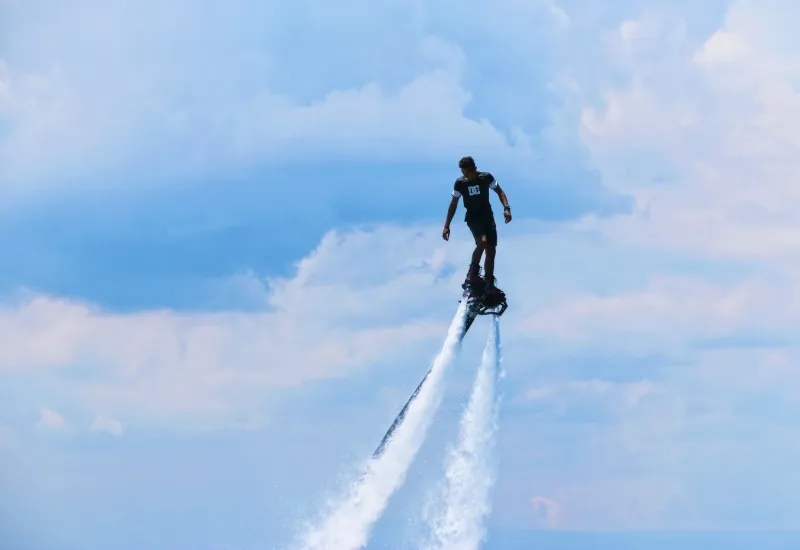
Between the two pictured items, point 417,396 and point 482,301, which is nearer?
point 482,301

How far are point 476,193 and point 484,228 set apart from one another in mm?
1588

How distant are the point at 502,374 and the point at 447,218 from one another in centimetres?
950

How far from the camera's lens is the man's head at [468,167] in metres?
67.8

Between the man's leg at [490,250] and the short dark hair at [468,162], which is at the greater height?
the short dark hair at [468,162]

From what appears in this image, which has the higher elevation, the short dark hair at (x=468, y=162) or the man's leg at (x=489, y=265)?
the short dark hair at (x=468, y=162)

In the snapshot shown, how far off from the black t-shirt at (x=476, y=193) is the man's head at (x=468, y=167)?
22 centimetres

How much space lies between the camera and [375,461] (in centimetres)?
7656

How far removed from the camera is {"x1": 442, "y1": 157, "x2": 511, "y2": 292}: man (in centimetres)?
6794

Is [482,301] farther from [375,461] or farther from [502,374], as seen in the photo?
[375,461]

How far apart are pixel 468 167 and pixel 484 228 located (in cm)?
273

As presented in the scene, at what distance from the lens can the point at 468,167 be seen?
2670 inches

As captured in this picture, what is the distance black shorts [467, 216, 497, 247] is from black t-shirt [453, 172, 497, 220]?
0.16 m

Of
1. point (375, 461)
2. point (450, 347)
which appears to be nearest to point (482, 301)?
point (450, 347)

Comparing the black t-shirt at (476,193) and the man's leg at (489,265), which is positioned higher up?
the black t-shirt at (476,193)
